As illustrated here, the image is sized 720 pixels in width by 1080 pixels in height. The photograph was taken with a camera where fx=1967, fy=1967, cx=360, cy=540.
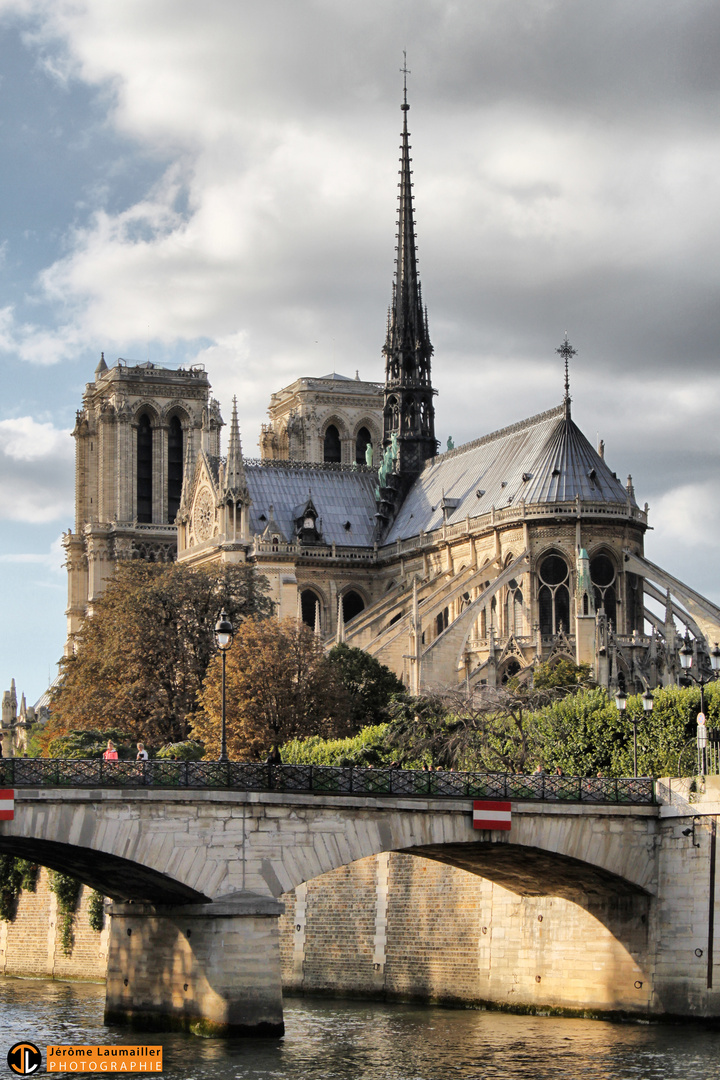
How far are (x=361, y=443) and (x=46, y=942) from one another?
238ft

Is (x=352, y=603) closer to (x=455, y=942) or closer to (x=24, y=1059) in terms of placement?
(x=455, y=942)

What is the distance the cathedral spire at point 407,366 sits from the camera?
111m

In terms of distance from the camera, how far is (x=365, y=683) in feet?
264

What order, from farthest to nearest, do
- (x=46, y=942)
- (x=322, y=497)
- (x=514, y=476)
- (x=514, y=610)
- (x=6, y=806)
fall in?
(x=322, y=497), (x=514, y=476), (x=514, y=610), (x=46, y=942), (x=6, y=806)

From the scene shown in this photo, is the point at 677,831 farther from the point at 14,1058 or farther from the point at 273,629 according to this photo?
the point at 273,629

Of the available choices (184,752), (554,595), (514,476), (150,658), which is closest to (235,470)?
(514,476)

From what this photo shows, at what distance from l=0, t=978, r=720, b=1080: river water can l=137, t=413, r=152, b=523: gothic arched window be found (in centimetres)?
8774

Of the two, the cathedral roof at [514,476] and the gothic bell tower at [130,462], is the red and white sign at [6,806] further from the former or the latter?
the gothic bell tower at [130,462]

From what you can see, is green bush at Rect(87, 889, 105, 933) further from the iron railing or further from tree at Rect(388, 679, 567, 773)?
the iron railing

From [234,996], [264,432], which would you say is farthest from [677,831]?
[264,432]

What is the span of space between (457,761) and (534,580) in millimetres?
32357

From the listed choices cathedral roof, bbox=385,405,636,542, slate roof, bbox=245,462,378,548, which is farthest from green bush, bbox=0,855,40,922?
slate roof, bbox=245,462,378,548

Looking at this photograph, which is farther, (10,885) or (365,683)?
(365,683)

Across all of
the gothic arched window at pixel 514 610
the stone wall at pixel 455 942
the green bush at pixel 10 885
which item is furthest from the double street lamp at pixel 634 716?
the gothic arched window at pixel 514 610
